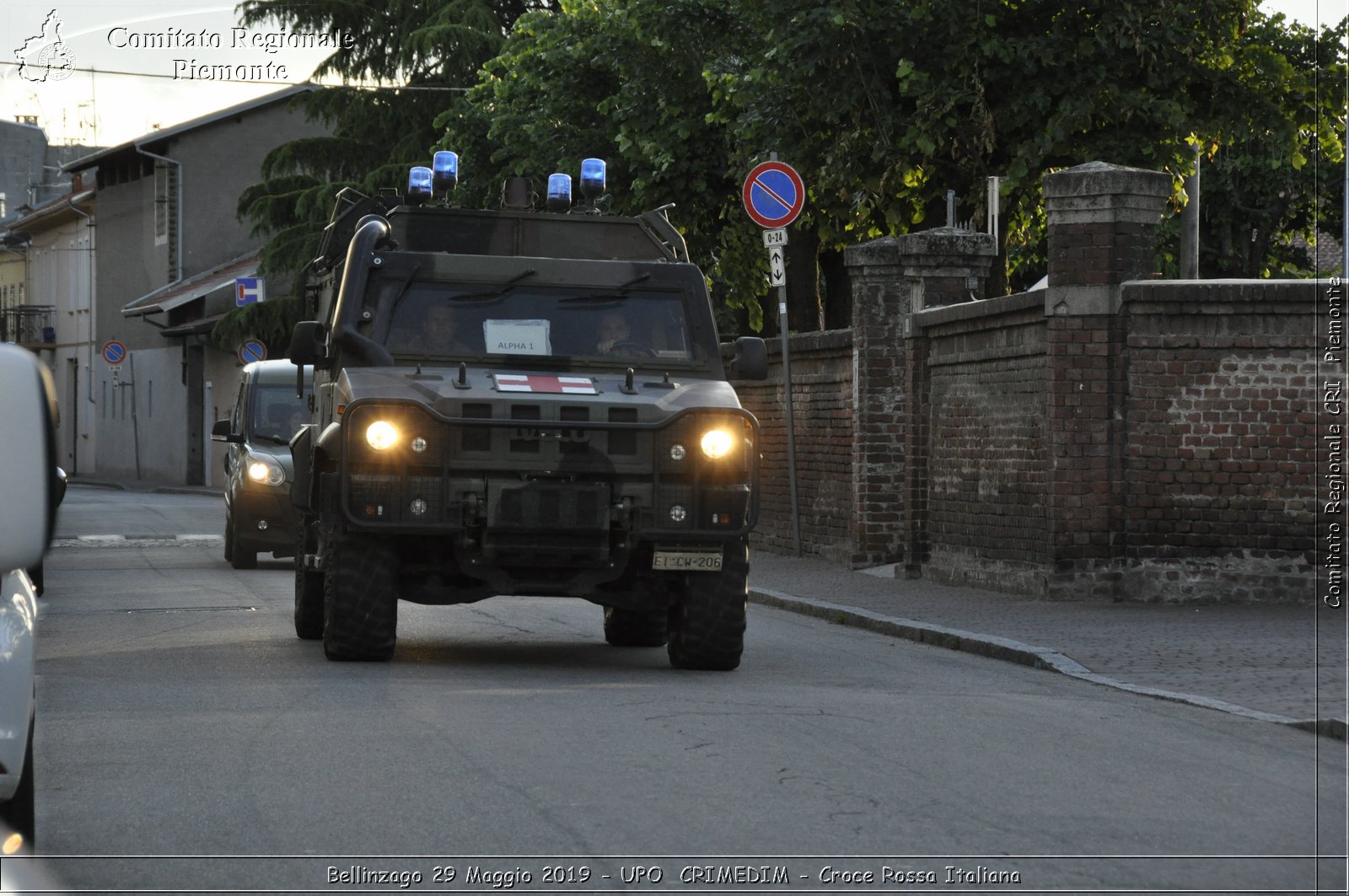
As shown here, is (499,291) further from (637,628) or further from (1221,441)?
(1221,441)

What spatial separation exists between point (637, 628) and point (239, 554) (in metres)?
8.17

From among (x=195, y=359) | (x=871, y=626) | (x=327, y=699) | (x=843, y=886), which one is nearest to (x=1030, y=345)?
(x=871, y=626)

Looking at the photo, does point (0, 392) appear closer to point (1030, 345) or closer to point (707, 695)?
point (707, 695)

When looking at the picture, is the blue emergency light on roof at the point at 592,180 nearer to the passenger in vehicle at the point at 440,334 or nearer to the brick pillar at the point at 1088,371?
the passenger in vehicle at the point at 440,334

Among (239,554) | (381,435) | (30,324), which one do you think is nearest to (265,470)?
(239,554)

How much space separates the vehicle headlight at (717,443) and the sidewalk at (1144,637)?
242 cm

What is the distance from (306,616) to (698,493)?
3.25 metres

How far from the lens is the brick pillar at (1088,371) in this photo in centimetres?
1478

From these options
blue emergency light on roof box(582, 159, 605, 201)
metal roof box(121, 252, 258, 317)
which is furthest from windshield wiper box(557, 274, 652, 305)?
metal roof box(121, 252, 258, 317)

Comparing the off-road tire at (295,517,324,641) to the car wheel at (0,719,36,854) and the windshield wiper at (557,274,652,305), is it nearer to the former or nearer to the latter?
the windshield wiper at (557,274,652,305)

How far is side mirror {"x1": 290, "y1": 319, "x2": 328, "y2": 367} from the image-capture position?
446 inches

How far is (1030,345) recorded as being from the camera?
51.6 ft

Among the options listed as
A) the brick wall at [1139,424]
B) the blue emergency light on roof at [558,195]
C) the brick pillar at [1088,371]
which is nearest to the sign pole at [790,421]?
the brick wall at [1139,424]

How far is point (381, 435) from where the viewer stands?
33.5 ft
